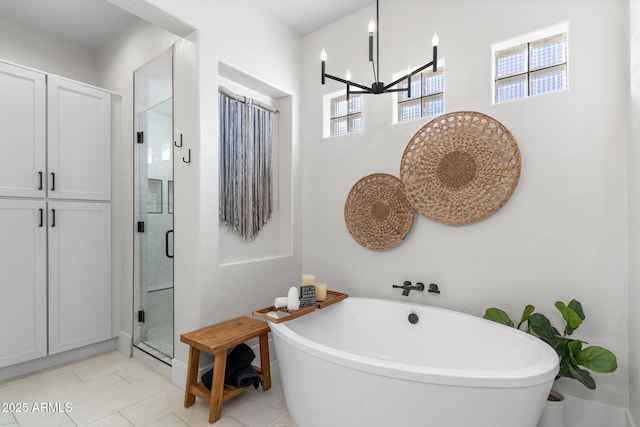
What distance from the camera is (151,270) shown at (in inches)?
109

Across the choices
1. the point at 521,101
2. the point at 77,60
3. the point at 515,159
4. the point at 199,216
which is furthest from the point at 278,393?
the point at 77,60

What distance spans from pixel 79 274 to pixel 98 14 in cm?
222

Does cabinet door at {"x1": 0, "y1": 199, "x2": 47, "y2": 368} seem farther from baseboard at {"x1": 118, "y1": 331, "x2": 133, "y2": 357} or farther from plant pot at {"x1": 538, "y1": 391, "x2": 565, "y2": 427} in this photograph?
plant pot at {"x1": 538, "y1": 391, "x2": 565, "y2": 427}

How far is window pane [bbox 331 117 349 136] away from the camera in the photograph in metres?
2.99

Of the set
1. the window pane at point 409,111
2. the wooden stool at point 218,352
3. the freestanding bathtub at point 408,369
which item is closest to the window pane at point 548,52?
the window pane at point 409,111

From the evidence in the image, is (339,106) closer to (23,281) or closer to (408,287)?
(408,287)

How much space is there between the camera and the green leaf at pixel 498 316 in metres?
1.94

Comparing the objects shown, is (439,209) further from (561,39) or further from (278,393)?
(278,393)

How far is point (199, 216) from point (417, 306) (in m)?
1.64

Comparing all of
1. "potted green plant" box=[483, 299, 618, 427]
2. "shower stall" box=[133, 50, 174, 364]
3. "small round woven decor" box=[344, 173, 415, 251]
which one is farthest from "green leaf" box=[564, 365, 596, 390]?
"shower stall" box=[133, 50, 174, 364]

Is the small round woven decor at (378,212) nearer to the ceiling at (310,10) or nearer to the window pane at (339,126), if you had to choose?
the window pane at (339,126)

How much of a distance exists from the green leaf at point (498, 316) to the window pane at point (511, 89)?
54.2 inches

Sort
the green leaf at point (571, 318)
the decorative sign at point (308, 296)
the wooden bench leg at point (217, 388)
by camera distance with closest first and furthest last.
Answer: the green leaf at point (571, 318) < the wooden bench leg at point (217, 388) < the decorative sign at point (308, 296)

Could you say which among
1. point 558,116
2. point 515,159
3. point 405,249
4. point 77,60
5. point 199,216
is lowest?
point 405,249
